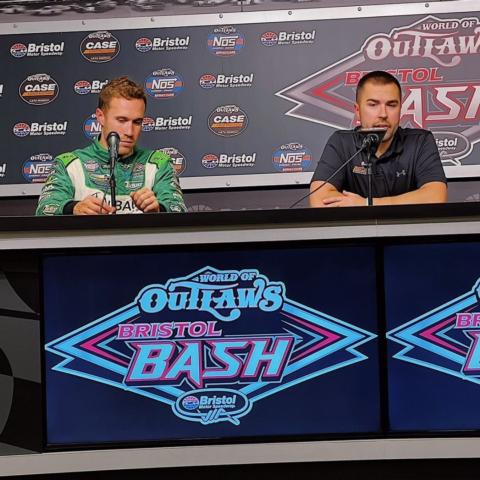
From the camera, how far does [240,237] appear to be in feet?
8.69

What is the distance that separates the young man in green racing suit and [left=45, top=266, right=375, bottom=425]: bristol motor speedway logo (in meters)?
1.07

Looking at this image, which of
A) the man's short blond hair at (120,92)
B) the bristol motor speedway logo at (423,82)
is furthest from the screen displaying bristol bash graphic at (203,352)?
the bristol motor speedway logo at (423,82)

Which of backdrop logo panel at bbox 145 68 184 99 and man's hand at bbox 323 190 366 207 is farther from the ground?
backdrop logo panel at bbox 145 68 184 99

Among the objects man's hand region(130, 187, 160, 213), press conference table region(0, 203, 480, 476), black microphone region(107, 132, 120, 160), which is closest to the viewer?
press conference table region(0, 203, 480, 476)

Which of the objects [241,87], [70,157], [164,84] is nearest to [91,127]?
[164,84]

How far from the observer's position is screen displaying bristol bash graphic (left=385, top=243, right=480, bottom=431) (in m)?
2.64

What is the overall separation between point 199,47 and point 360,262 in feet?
9.15

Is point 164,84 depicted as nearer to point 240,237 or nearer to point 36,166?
point 36,166

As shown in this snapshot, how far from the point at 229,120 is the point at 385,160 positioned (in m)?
1.44

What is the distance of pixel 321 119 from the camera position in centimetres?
507

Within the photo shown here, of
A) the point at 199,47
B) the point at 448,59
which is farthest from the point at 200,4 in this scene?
the point at 448,59

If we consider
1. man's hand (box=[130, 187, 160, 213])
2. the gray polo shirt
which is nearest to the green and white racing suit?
man's hand (box=[130, 187, 160, 213])

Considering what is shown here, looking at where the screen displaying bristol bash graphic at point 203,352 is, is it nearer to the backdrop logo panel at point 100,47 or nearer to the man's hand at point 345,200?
the man's hand at point 345,200

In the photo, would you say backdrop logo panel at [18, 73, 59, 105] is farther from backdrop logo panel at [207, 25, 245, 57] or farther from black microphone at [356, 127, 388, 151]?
black microphone at [356, 127, 388, 151]
